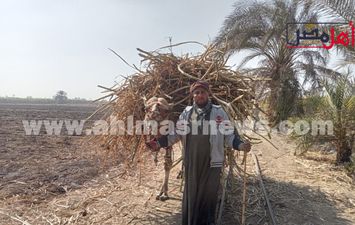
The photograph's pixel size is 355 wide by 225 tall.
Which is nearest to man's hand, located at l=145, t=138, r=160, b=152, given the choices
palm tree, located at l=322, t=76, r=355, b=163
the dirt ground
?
the dirt ground

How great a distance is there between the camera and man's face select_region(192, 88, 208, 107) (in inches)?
165

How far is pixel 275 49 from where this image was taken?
15.2 metres

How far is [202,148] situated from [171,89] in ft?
4.38

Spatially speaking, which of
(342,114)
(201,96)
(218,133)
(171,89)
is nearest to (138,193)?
(171,89)

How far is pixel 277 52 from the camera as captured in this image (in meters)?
15.2

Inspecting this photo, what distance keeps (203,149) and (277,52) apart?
12.2m

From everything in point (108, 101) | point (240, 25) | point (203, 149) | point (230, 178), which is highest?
point (240, 25)

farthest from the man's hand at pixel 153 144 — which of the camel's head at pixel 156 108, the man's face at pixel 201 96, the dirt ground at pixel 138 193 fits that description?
the dirt ground at pixel 138 193

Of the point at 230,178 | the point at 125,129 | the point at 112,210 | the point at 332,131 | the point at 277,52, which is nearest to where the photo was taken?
the point at 125,129

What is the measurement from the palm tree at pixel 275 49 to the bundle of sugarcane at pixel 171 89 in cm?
823

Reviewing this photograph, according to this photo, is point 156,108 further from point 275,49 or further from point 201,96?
point 275,49

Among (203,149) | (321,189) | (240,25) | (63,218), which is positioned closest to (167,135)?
(203,149)

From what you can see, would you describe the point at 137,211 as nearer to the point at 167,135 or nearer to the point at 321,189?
the point at 167,135

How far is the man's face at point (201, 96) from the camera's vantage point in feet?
13.7
